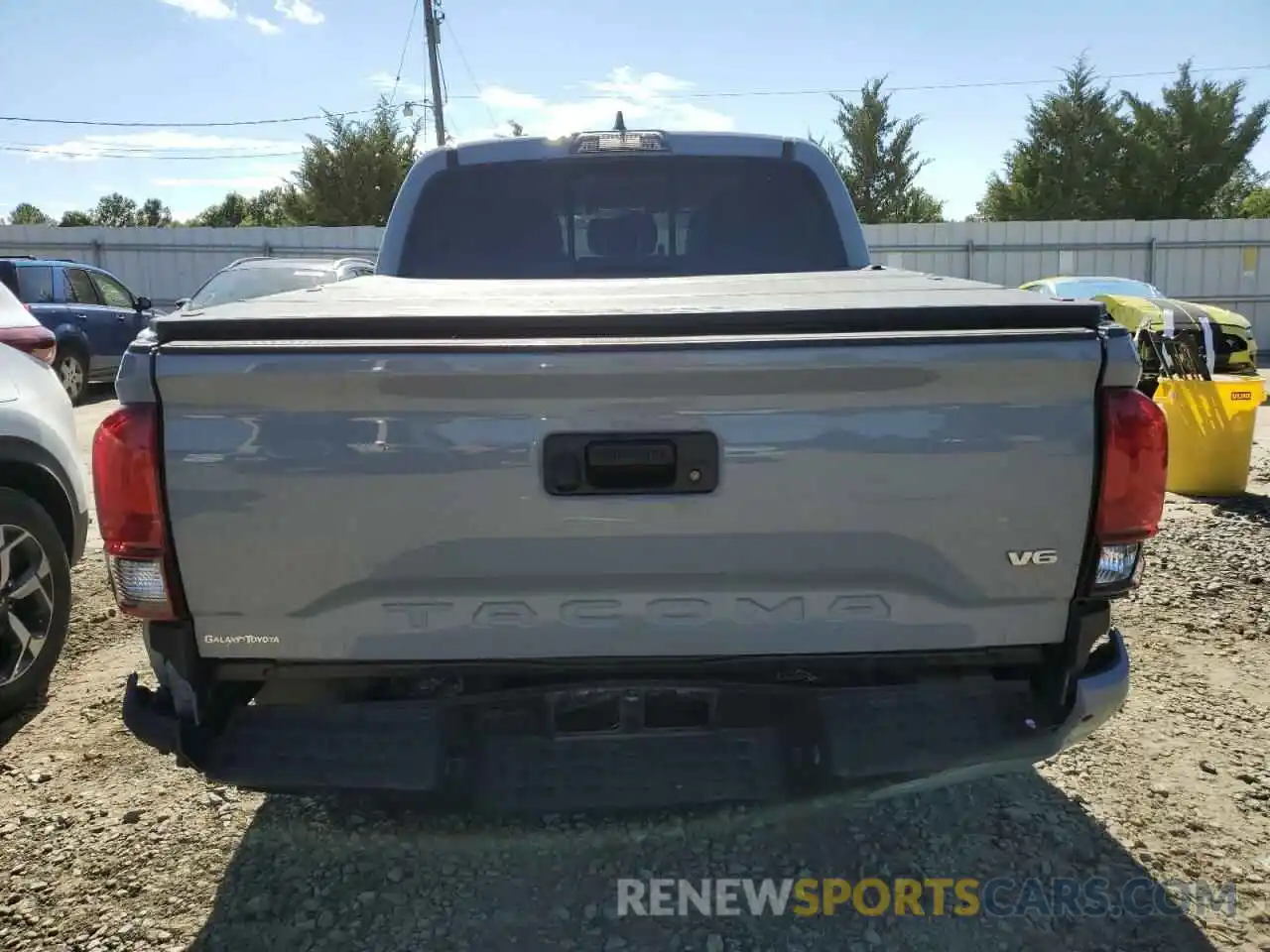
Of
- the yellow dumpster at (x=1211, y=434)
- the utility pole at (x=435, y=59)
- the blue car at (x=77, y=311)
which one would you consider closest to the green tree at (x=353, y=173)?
the utility pole at (x=435, y=59)

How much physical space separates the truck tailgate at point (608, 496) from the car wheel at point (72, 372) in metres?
11.7

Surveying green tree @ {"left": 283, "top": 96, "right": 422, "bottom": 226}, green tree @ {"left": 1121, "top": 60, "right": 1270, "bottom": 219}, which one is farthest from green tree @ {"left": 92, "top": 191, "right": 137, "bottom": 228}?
green tree @ {"left": 1121, "top": 60, "right": 1270, "bottom": 219}

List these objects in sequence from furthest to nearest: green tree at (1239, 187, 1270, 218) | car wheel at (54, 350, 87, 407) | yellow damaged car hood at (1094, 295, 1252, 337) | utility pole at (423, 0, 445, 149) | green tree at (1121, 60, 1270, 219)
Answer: green tree at (1239, 187, 1270, 218) → green tree at (1121, 60, 1270, 219) → utility pole at (423, 0, 445, 149) → car wheel at (54, 350, 87, 407) → yellow damaged car hood at (1094, 295, 1252, 337)

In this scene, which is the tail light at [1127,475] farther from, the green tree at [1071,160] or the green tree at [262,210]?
the green tree at [262,210]

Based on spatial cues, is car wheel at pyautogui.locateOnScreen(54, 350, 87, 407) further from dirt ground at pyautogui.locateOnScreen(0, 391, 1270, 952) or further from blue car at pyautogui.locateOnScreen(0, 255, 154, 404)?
dirt ground at pyautogui.locateOnScreen(0, 391, 1270, 952)

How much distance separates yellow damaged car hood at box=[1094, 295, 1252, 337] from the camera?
38.1ft

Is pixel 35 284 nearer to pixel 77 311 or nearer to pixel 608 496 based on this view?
pixel 77 311

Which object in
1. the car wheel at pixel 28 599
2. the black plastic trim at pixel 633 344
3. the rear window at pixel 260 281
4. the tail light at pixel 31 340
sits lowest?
the car wheel at pixel 28 599

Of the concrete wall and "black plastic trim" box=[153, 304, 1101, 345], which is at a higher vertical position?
the concrete wall

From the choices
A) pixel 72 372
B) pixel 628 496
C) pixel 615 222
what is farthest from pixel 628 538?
pixel 72 372

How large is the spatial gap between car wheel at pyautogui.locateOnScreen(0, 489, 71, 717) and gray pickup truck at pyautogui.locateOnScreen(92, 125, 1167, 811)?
1.73m

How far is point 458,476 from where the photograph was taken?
199cm

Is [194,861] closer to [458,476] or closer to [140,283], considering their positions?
[458,476]

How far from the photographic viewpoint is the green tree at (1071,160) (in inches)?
1249
